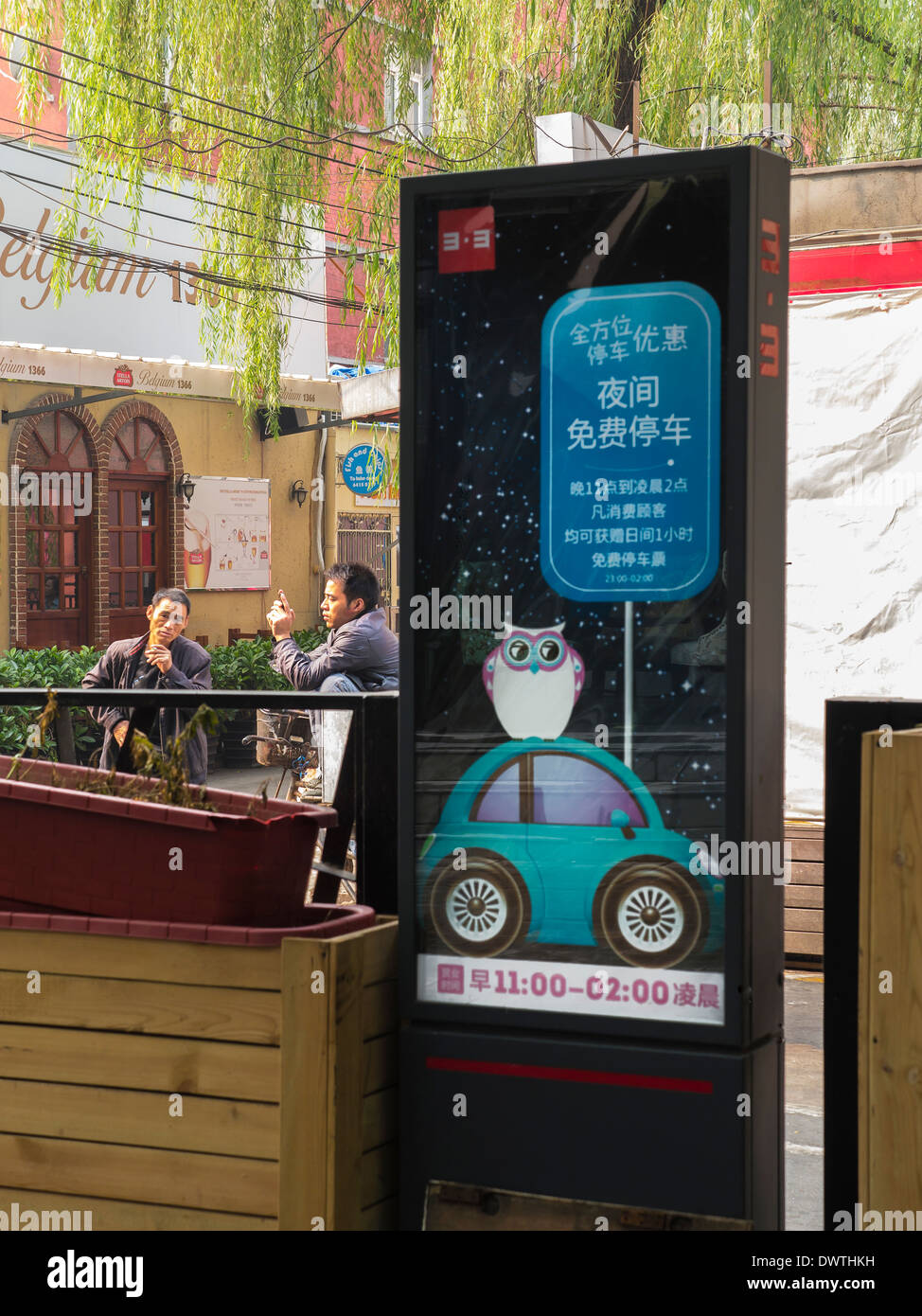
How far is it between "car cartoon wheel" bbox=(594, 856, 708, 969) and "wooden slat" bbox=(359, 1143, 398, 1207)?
690mm

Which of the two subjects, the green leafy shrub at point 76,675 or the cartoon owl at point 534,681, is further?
the green leafy shrub at point 76,675

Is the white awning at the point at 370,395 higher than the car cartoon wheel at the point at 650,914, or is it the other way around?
the white awning at the point at 370,395

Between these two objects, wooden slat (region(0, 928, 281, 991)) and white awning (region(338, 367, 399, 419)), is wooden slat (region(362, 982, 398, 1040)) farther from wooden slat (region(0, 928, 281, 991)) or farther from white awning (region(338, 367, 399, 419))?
white awning (region(338, 367, 399, 419))

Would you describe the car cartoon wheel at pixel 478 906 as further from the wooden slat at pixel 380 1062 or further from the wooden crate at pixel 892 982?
the wooden crate at pixel 892 982

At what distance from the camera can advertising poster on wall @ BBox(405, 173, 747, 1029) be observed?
311 centimetres

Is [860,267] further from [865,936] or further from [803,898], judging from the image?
[865,936]

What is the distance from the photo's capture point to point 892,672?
20.8 feet

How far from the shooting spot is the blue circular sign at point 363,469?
70.6ft

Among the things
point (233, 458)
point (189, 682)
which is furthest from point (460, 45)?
point (233, 458)

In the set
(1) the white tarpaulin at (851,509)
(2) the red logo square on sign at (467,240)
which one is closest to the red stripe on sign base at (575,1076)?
(2) the red logo square on sign at (467,240)

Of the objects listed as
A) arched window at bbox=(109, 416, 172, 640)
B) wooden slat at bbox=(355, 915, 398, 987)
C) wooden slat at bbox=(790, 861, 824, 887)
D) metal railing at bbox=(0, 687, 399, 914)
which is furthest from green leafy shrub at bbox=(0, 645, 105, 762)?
wooden slat at bbox=(355, 915, 398, 987)

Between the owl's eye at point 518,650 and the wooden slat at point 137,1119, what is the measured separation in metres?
1.06

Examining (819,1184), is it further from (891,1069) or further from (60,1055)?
(60,1055)

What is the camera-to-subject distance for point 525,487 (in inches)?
129
